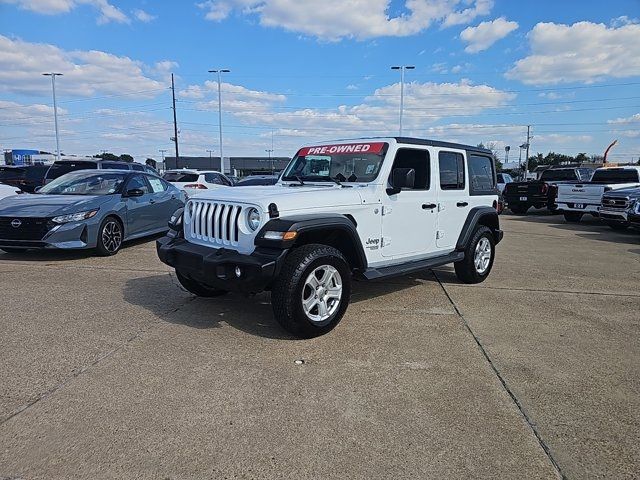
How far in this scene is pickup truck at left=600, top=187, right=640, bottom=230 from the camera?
12.5 meters

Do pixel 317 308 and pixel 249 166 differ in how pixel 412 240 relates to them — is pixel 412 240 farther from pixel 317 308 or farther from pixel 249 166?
pixel 249 166

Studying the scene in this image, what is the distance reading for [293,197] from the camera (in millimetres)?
4309

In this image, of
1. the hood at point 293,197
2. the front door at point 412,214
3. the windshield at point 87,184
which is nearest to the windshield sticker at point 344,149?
the front door at point 412,214

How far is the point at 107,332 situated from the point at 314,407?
7.61 feet

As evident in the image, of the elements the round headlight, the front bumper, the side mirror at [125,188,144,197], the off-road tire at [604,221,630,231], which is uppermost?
the side mirror at [125,188,144,197]

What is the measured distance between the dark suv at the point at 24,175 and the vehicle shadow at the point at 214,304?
1199 centimetres

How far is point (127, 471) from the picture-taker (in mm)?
2422

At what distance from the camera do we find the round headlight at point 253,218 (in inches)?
165

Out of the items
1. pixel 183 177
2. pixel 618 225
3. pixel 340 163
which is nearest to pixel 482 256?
pixel 340 163

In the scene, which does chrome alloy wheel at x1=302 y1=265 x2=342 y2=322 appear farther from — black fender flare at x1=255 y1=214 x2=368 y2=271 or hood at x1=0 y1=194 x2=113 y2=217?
hood at x1=0 y1=194 x2=113 y2=217

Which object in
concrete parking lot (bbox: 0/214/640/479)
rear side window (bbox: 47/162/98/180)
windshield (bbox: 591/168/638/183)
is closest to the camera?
concrete parking lot (bbox: 0/214/640/479)

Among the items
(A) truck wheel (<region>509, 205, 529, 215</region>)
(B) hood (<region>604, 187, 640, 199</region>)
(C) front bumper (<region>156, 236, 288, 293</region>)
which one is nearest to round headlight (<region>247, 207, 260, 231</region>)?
(C) front bumper (<region>156, 236, 288, 293</region>)

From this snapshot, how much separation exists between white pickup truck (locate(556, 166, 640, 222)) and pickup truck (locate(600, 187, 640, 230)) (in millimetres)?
758

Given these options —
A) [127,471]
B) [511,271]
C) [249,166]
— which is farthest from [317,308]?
[249,166]
